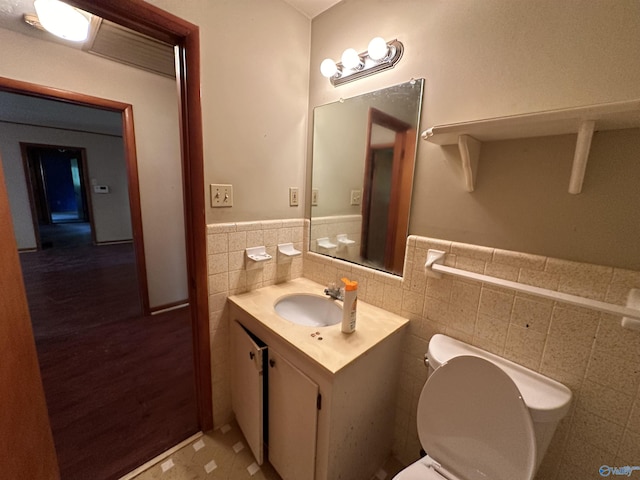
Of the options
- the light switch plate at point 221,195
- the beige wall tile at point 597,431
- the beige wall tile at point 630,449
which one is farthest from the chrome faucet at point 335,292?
the beige wall tile at point 630,449

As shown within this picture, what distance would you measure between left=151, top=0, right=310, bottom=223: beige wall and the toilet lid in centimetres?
115

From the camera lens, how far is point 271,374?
110 centimetres

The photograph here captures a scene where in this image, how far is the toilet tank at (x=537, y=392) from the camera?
0.74m

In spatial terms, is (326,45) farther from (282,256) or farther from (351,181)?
(282,256)

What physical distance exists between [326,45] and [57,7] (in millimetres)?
1409

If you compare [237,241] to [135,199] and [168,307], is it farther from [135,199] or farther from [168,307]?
[168,307]

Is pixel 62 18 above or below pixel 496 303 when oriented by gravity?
above

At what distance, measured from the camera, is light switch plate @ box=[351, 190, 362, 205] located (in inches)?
54.6

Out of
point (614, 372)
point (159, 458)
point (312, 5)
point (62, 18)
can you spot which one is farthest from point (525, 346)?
point (62, 18)

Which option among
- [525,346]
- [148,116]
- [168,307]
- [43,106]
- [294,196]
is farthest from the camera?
[43,106]

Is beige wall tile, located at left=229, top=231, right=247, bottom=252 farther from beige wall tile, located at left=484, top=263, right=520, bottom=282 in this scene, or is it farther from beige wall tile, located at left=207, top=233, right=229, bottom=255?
beige wall tile, located at left=484, top=263, right=520, bottom=282

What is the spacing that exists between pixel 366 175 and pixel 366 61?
533mm

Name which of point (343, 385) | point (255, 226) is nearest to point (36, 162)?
point (255, 226)

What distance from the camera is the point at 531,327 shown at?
0.88m
